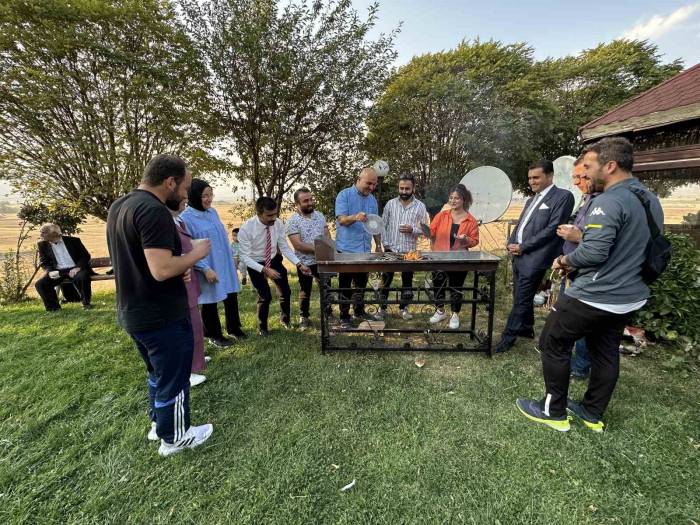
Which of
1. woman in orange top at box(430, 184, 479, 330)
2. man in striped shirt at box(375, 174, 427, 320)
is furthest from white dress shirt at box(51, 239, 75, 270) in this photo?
woman in orange top at box(430, 184, 479, 330)

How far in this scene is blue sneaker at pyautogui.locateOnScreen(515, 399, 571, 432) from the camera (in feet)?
7.41

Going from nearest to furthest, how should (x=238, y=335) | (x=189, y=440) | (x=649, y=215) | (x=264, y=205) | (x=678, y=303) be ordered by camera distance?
(x=649, y=215), (x=189, y=440), (x=678, y=303), (x=264, y=205), (x=238, y=335)

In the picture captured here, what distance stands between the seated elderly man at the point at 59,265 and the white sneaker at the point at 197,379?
12.2 feet

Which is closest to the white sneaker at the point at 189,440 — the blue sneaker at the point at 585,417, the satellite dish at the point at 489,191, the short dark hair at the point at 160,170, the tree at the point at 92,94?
the short dark hair at the point at 160,170

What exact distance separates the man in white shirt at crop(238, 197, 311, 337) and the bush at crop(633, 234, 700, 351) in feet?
13.1

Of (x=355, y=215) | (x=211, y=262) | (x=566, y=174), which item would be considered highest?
(x=566, y=174)

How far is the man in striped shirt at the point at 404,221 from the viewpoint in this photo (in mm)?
4086

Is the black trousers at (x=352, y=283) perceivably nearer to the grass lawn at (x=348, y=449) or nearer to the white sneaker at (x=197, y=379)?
the grass lawn at (x=348, y=449)

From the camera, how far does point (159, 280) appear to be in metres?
1.68

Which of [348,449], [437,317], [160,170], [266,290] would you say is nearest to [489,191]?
[437,317]

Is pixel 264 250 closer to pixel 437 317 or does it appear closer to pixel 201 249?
pixel 201 249

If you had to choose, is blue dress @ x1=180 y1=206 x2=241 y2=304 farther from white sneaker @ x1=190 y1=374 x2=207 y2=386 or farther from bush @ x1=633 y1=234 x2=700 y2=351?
bush @ x1=633 y1=234 x2=700 y2=351

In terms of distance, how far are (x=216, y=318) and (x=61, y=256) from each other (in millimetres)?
3743

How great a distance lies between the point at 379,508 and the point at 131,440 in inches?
70.9
